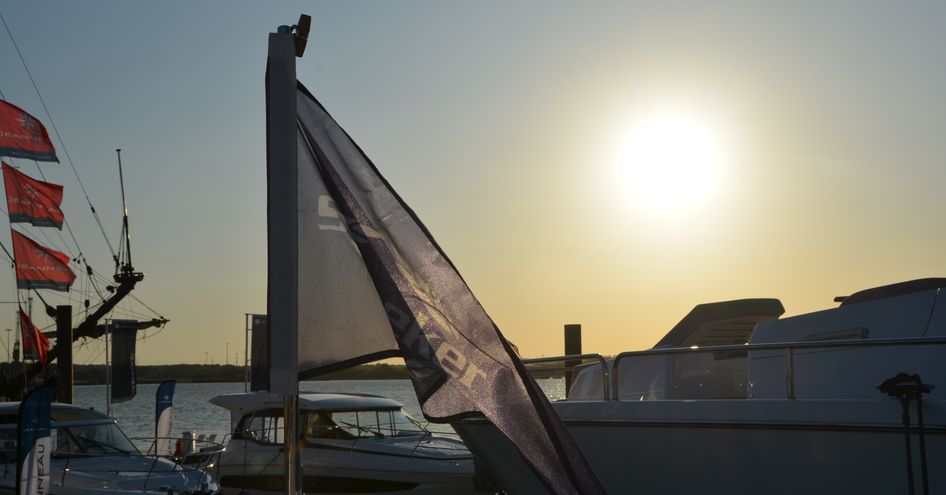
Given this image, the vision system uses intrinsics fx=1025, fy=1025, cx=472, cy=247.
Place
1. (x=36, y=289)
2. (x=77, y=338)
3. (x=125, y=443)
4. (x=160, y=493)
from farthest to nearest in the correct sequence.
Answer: (x=77, y=338) < (x=36, y=289) < (x=125, y=443) < (x=160, y=493)

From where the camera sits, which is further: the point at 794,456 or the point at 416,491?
the point at 416,491

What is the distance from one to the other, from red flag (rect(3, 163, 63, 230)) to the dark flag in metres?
38.8

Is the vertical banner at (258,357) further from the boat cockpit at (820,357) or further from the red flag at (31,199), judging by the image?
the red flag at (31,199)

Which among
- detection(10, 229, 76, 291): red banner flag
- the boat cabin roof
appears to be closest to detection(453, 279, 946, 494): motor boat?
the boat cabin roof

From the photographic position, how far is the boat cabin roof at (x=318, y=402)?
1656 centimetres

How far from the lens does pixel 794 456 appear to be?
8383 millimetres

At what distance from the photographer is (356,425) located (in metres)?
16.6

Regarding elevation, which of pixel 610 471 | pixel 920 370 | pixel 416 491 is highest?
pixel 920 370

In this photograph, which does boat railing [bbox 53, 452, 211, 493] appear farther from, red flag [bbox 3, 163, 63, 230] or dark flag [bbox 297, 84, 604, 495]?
red flag [bbox 3, 163, 63, 230]

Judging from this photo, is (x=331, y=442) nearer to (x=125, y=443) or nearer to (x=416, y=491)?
(x=416, y=491)

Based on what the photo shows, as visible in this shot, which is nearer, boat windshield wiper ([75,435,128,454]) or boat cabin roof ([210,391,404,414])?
boat windshield wiper ([75,435,128,454])

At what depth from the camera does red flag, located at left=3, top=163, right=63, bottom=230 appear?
40375 millimetres

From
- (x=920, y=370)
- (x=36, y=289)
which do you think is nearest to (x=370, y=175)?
(x=920, y=370)

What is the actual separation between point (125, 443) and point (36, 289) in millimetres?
29621
